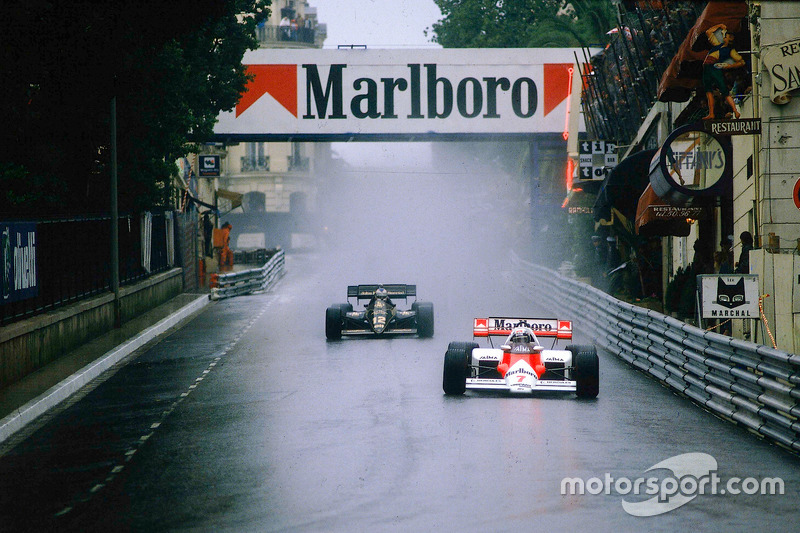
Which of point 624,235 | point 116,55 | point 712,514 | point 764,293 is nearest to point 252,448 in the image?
point 712,514

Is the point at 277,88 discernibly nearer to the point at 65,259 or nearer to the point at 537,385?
the point at 65,259

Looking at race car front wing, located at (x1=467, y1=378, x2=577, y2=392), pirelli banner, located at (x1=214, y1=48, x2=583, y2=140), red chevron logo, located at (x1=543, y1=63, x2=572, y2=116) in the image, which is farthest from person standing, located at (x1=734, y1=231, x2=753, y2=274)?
red chevron logo, located at (x1=543, y1=63, x2=572, y2=116)

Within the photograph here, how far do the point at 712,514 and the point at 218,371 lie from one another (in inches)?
439

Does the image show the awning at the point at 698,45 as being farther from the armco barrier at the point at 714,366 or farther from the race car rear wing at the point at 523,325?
the race car rear wing at the point at 523,325

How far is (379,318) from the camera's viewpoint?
72.2 ft

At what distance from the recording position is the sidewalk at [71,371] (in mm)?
13203

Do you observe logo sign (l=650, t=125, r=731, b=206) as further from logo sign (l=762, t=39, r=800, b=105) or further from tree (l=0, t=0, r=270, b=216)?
tree (l=0, t=0, r=270, b=216)

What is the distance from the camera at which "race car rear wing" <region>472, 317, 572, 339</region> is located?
15211 millimetres

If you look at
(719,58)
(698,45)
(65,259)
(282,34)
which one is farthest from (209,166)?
(282,34)

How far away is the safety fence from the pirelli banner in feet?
32.8

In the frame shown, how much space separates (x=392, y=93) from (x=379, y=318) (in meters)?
18.8

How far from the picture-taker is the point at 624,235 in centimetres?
2870

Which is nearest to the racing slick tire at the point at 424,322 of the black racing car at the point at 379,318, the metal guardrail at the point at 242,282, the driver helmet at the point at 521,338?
the black racing car at the point at 379,318

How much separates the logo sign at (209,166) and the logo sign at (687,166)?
25.5 meters
